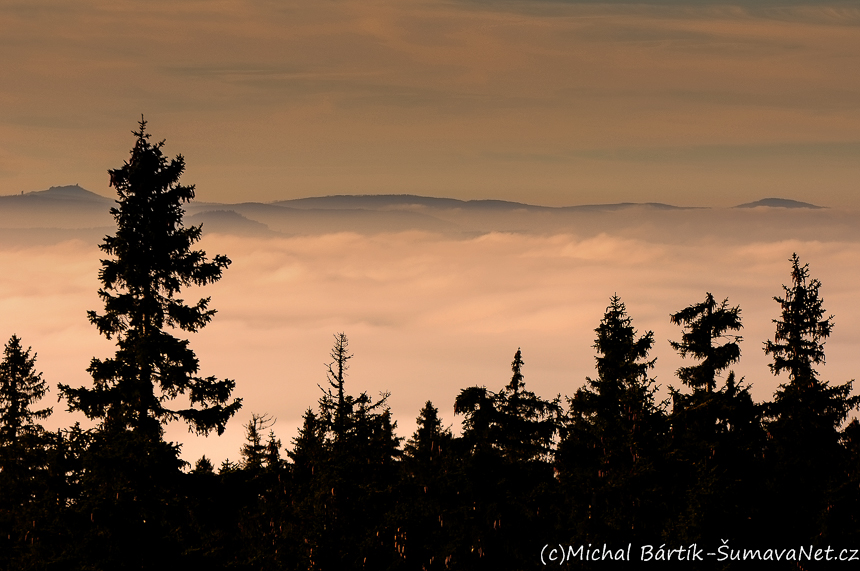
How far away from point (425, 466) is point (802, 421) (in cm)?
1807

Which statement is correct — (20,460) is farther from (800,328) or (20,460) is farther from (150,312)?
(800,328)

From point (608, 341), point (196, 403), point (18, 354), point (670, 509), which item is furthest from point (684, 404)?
point (18, 354)

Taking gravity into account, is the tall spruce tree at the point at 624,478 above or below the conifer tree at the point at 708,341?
below

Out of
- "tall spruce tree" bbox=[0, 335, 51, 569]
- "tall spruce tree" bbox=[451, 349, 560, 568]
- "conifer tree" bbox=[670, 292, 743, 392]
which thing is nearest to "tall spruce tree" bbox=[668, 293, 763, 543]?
"conifer tree" bbox=[670, 292, 743, 392]

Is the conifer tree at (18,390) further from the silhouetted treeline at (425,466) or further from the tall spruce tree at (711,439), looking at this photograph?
the tall spruce tree at (711,439)

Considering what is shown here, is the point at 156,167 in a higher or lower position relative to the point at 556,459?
higher

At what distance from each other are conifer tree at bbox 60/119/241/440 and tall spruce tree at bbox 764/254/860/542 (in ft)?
77.3

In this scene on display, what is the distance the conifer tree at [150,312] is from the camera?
33344 mm

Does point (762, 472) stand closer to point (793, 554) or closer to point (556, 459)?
point (793, 554)

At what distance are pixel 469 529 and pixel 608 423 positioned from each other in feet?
26.4

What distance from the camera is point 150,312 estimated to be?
111ft

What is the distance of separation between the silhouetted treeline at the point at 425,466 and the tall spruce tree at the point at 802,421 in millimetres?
90

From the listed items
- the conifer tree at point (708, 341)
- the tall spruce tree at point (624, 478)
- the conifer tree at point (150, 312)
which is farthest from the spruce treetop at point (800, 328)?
the conifer tree at point (150, 312)

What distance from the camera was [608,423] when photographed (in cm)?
3750
